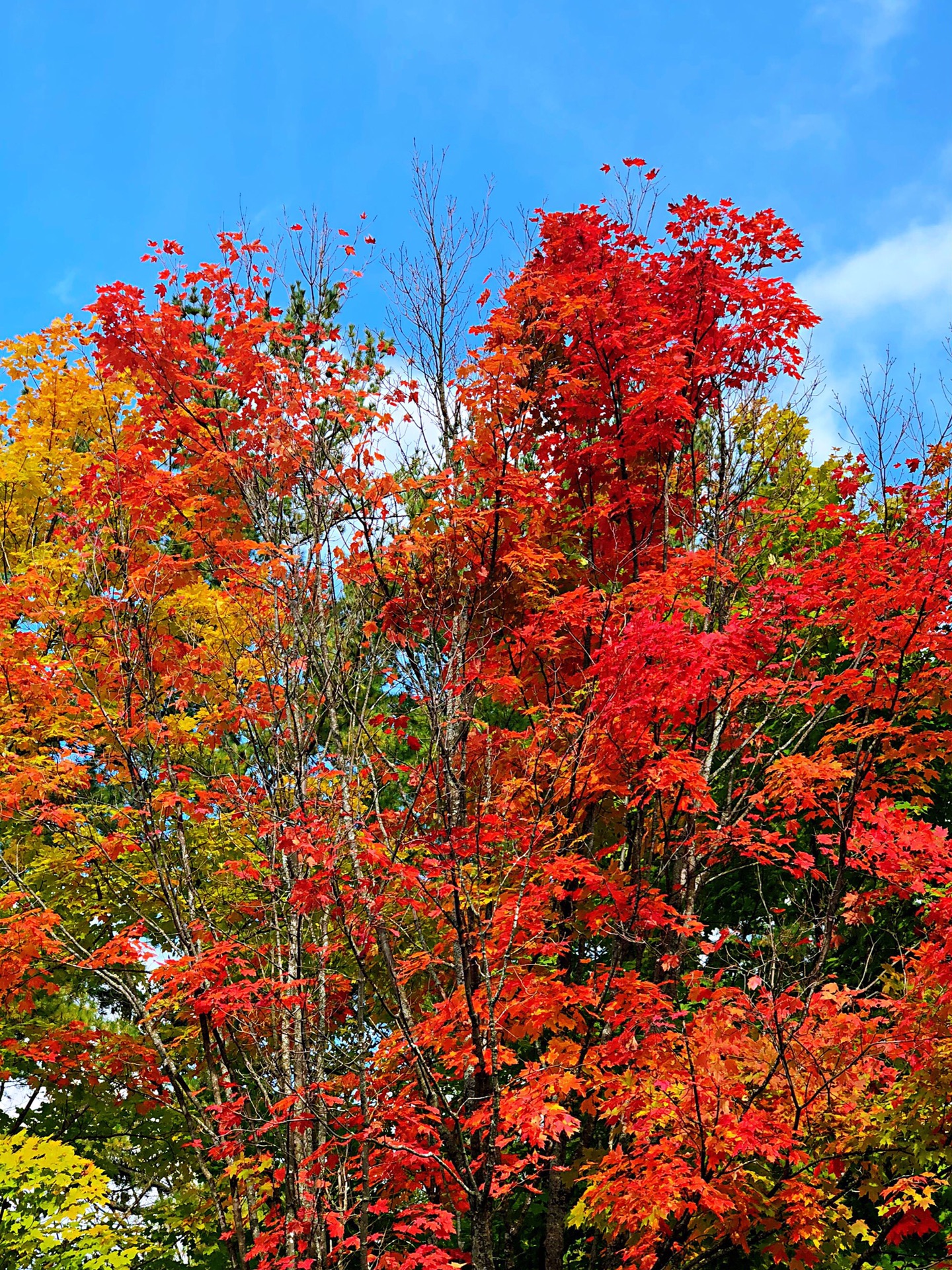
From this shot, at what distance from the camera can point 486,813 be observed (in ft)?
21.3

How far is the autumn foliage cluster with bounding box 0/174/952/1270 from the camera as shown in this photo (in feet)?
20.0

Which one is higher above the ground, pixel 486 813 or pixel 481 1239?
pixel 486 813

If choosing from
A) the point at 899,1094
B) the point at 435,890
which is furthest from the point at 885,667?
the point at 435,890

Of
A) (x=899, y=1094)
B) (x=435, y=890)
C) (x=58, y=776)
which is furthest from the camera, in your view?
(x=58, y=776)

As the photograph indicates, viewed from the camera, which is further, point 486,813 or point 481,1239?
point 486,813

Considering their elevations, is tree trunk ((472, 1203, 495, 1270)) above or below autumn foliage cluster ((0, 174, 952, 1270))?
below

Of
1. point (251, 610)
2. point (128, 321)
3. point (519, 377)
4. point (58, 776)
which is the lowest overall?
point (58, 776)

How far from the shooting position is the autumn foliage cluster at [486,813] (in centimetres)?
608

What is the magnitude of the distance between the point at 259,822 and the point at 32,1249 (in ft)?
12.8

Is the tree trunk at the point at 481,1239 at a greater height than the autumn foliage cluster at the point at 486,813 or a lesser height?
lesser

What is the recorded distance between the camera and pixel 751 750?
33.6 ft

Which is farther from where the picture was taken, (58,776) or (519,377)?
(58,776)

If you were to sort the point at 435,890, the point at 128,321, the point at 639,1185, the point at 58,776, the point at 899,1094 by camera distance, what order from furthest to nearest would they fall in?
1. the point at 128,321
2. the point at 58,776
3. the point at 435,890
4. the point at 899,1094
5. the point at 639,1185

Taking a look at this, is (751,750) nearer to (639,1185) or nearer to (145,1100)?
(639,1185)
